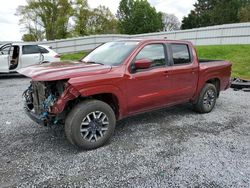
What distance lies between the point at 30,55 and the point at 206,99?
8552 millimetres

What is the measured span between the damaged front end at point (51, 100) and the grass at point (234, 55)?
9.18 m

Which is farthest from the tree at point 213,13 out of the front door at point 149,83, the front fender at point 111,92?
the front fender at point 111,92

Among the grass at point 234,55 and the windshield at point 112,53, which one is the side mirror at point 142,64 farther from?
the grass at point 234,55

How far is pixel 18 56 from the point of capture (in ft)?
35.8

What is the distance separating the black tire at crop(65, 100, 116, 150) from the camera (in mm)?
3658

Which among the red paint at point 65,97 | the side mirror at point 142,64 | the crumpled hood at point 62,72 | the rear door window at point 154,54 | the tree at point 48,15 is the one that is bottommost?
the red paint at point 65,97

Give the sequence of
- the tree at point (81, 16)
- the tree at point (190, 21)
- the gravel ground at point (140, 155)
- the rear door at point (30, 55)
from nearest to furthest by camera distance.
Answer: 1. the gravel ground at point (140, 155)
2. the rear door at point (30, 55)
3. the tree at point (81, 16)
4. the tree at point (190, 21)

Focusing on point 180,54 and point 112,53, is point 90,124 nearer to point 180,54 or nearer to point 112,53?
point 112,53

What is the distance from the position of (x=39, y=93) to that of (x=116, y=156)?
5.34 ft

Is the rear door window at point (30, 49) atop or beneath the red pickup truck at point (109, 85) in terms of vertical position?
atop

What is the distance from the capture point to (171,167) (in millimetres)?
3381

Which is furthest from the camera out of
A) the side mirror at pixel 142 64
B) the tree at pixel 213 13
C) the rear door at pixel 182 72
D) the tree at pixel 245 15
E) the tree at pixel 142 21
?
the tree at pixel 142 21

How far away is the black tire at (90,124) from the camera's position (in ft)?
12.0

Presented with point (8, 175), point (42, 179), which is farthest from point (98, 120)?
point (8, 175)
